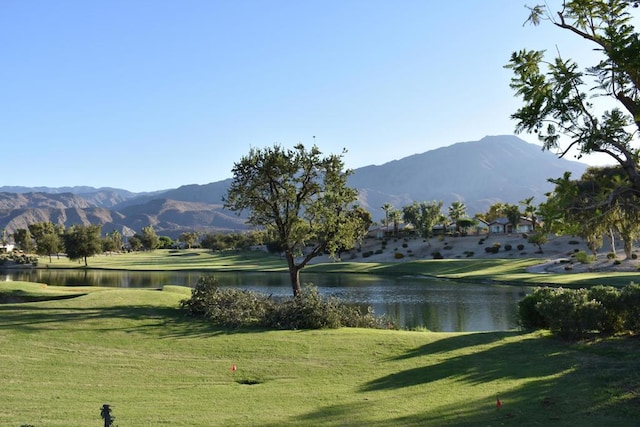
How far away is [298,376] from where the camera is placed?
14594mm

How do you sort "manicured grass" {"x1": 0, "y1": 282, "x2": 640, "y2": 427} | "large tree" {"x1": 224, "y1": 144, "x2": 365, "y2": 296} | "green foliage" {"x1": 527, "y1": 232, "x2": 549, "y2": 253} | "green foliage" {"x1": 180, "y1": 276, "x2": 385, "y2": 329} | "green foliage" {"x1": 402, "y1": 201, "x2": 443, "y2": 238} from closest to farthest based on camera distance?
"manicured grass" {"x1": 0, "y1": 282, "x2": 640, "y2": 427}
"green foliage" {"x1": 527, "y1": 232, "x2": 549, "y2": 253}
"green foliage" {"x1": 180, "y1": 276, "x2": 385, "y2": 329}
"large tree" {"x1": 224, "y1": 144, "x2": 365, "y2": 296}
"green foliage" {"x1": 402, "y1": 201, "x2": 443, "y2": 238}

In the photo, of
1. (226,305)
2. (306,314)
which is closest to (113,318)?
(226,305)

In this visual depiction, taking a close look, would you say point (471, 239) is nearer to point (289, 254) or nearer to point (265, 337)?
point (289, 254)

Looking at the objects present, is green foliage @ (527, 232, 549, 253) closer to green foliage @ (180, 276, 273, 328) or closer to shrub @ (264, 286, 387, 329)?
shrub @ (264, 286, 387, 329)

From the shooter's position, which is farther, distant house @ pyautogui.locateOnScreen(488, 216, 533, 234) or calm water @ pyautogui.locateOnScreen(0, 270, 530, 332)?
distant house @ pyautogui.locateOnScreen(488, 216, 533, 234)

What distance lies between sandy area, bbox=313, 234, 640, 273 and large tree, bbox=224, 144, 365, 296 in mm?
45473

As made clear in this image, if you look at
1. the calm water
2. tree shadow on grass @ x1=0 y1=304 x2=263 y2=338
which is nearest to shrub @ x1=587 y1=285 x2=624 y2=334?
the calm water

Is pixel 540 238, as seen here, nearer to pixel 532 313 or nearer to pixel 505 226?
pixel 532 313

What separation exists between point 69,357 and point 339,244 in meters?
17.8

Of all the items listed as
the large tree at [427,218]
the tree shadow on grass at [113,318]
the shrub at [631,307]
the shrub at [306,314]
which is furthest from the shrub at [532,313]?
the large tree at [427,218]

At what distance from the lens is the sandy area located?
65.7 meters

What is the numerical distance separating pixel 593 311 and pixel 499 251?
82.3m

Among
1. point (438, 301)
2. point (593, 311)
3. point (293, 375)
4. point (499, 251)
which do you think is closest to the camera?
point (293, 375)

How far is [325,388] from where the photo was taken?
13.2 metres
